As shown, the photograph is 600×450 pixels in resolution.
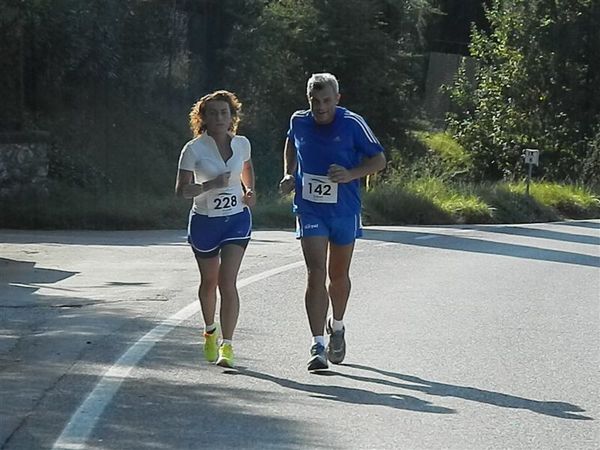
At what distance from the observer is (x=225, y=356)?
346 inches

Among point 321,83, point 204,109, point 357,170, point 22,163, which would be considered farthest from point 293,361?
point 22,163

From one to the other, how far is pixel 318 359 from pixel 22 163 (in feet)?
55.9

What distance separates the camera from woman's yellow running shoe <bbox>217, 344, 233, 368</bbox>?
8789 millimetres

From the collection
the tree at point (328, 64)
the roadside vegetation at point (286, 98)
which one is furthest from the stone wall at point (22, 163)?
the tree at point (328, 64)

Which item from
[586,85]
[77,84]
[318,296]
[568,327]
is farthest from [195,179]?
[586,85]

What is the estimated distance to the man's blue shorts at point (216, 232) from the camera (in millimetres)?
8844

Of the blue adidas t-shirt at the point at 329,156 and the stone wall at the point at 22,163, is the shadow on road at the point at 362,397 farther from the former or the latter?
the stone wall at the point at 22,163

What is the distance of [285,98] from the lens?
3997cm

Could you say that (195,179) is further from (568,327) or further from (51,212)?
(51,212)

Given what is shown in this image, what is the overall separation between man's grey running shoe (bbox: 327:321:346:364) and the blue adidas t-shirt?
0.86 meters

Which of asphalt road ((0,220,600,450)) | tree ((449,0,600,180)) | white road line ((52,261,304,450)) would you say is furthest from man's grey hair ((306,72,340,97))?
tree ((449,0,600,180))

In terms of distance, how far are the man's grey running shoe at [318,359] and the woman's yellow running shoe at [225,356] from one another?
1.79ft

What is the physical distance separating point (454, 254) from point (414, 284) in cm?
390

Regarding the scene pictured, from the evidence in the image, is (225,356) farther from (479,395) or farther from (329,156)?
(479,395)
